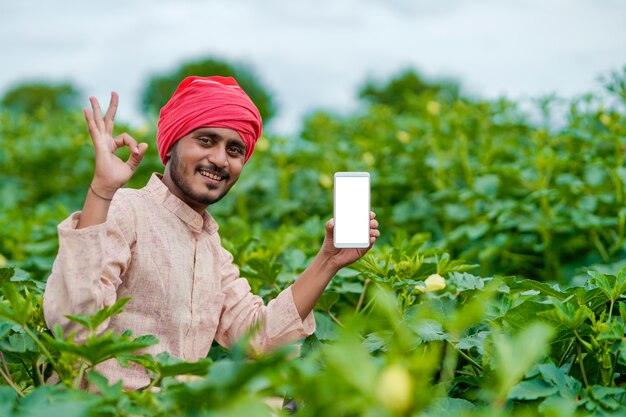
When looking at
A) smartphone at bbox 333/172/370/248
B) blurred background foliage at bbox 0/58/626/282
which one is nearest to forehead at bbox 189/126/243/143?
smartphone at bbox 333/172/370/248

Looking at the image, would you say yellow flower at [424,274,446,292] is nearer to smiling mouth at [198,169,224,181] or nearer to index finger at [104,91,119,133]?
smiling mouth at [198,169,224,181]

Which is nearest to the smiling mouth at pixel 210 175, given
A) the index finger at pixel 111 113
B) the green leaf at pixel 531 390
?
the index finger at pixel 111 113

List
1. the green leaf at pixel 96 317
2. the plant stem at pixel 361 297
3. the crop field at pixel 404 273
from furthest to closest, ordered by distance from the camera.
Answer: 1. the plant stem at pixel 361 297
2. the green leaf at pixel 96 317
3. the crop field at pixel 404 273

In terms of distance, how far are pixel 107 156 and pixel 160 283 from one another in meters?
0.35

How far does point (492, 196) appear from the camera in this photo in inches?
134

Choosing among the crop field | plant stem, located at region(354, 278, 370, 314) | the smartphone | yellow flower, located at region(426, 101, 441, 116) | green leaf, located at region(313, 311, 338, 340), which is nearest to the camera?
the crop field

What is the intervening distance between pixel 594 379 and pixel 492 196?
1809 mm

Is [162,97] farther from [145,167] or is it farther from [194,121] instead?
[194,121]

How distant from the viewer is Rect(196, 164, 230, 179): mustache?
5.98ft

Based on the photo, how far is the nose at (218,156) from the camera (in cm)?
181

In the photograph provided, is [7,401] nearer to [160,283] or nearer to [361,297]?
[160,283]

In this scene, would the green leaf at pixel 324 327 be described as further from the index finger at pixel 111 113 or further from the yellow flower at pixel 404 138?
the yellow flower at pixel 404 138

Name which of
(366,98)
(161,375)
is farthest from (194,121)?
(366,98)

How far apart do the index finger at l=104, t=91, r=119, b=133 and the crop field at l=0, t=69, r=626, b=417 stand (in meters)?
0.41
